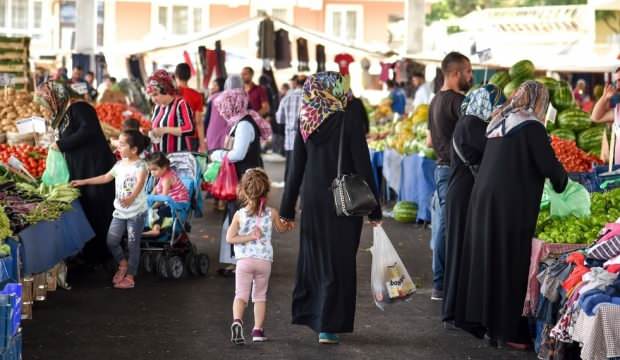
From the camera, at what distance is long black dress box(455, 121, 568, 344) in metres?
8.31

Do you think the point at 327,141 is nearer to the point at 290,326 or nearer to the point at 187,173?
the point at 290,326

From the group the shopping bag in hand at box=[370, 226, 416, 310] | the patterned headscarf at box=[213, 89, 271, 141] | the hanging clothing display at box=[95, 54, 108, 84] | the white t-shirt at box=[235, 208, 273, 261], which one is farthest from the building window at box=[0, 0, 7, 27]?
the shopping bag in hand at box=[370, 226, 416, 310]

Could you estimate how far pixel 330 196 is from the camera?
8555mm

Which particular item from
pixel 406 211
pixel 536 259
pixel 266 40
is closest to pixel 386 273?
pixel 536 259

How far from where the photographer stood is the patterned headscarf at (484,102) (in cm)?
888

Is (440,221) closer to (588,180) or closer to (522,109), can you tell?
(588,180)

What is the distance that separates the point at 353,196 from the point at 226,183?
131 inches

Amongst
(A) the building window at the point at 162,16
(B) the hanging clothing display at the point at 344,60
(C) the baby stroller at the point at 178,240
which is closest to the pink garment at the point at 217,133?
(C) the baby stroller at the point at 178,240

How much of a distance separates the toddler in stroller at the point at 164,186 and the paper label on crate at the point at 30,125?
6.78ft

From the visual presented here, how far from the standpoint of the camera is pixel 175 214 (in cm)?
1152

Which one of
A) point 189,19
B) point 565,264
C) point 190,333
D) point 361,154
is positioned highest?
point 189,19

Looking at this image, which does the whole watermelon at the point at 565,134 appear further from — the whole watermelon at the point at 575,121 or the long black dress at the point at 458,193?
the long black dress at the point at 458,193

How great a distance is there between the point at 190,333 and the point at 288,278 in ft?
9.26

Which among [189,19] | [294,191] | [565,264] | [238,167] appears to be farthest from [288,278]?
[189,19]
